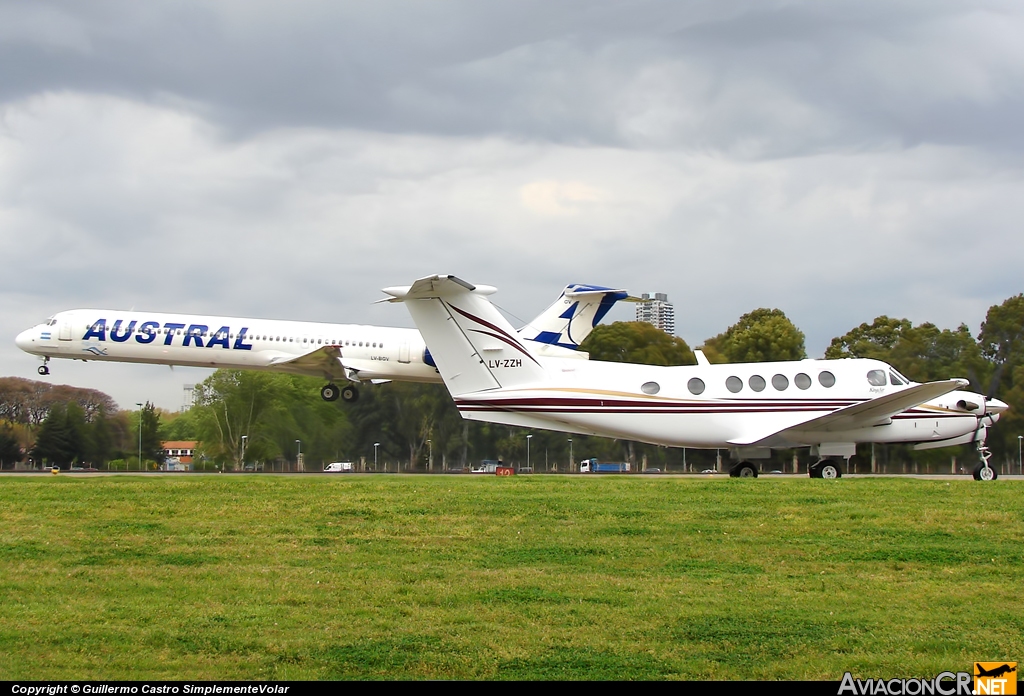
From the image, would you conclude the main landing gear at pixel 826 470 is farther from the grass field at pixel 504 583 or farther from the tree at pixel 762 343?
the tree at pixel 762 343

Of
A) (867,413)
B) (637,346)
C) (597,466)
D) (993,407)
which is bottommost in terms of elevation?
(597,466)

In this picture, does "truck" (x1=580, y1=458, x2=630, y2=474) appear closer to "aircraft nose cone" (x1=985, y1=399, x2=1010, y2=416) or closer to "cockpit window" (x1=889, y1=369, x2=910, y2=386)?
"aircraft nose cone" (x1=985, y1=399, x2=1010, y2=416)

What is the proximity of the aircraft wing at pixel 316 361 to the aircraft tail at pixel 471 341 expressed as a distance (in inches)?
723

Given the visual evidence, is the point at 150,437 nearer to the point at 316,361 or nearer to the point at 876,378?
the point at 316,361

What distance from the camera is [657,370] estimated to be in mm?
26750

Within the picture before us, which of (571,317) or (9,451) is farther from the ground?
(571,317)

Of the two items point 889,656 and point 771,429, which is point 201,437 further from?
point 889,656

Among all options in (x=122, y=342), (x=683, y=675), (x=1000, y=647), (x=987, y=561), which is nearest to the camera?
(x=683, y=675)

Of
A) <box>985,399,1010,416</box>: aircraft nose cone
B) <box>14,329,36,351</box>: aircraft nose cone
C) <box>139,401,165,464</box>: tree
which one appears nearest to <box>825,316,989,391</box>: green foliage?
<box>985,399,1010,416</box>: aircraft nose cone

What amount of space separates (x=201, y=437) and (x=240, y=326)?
51.0 feet

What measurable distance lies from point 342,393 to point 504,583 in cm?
3470

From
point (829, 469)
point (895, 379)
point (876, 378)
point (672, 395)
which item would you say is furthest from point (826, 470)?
point (672, 395)

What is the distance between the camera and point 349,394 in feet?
149

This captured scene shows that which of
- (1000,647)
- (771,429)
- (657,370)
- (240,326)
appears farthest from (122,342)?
(1000,647)
